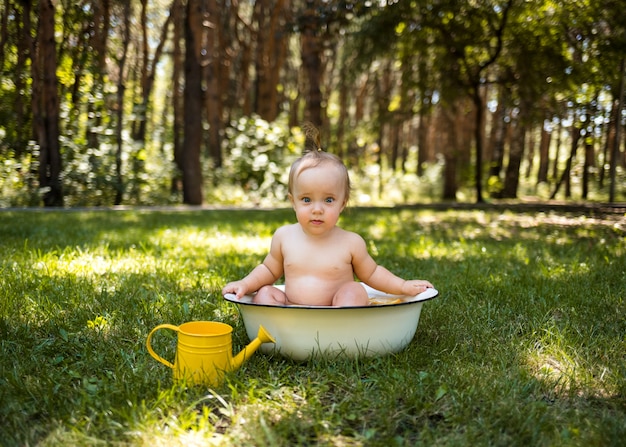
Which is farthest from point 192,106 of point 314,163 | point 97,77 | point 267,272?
point 314,163

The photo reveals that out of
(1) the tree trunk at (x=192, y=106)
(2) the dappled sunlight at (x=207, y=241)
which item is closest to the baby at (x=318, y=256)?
(2) the dappled sunlight at (x=207, y=241)

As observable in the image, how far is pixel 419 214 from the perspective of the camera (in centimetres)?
934

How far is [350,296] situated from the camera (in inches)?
91.7

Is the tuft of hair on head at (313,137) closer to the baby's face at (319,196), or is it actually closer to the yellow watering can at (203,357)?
the baby's face at (319,196)

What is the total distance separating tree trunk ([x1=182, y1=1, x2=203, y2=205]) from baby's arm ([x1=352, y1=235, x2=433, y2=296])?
916cm

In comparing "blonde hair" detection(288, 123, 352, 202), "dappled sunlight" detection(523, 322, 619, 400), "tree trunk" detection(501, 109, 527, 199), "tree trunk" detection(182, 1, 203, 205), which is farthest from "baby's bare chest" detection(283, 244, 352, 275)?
"tree trunk" detection(501, 109, 527, 199)

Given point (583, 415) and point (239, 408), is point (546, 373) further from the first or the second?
point (239, 408)

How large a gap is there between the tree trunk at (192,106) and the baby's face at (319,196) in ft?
30.0

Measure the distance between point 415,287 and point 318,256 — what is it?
44cm

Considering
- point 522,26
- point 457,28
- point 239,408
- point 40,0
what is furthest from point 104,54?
point 239,408

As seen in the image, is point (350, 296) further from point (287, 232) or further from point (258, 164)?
point (258, 164)

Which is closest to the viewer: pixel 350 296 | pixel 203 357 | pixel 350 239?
pixel 203 357

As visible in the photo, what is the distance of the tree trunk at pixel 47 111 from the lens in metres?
8.75

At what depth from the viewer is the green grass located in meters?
1.62
